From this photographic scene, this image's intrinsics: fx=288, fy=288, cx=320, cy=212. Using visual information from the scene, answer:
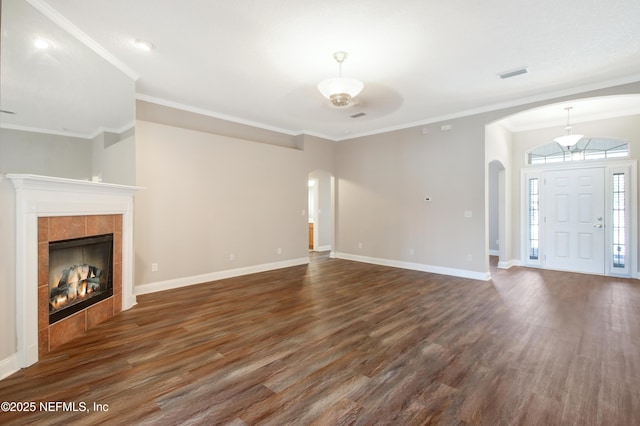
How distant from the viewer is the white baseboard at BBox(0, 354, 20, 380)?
7.18 ft

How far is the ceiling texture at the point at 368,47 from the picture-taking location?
259 cm

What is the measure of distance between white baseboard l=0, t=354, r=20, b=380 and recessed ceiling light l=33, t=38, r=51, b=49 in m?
2.56

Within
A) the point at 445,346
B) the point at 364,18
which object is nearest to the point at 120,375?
the point at 445,346

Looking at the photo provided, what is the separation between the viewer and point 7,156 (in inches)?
87.0

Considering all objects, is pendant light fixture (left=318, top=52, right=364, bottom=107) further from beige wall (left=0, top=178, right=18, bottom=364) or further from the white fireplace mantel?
beige wall (left=0, top=178, right=18, bottom=364)

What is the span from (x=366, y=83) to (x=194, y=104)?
9.73 feet

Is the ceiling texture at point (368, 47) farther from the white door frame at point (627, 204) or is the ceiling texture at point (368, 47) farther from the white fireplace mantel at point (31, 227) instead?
the white fireplace mantel at point (31, 227)

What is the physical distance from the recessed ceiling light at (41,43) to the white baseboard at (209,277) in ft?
10.3

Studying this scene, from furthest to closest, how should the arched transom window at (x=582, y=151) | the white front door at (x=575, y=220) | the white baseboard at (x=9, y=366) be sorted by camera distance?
the white front door at (x=575, y=220) < the arched transom window at (x=582, y=151) < the white baseboard at (x=9, y=366)

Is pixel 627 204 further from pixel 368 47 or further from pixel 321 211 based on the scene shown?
pixel 321 211

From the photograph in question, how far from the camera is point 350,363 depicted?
7.95ft

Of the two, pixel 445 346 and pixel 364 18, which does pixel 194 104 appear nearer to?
pixel 364 18

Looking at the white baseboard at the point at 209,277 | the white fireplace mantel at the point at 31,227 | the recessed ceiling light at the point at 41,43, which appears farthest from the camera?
the white baseboard at the point at 209,277

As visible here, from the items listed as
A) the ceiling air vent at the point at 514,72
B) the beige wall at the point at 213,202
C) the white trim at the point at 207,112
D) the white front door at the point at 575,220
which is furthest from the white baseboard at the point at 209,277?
the white front door at the point at 575,220
